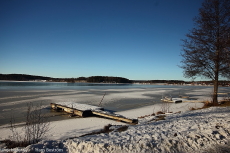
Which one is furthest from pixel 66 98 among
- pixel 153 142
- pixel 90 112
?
pixel 153 142

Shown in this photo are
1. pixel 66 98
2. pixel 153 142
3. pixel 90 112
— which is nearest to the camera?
pixel 153 142

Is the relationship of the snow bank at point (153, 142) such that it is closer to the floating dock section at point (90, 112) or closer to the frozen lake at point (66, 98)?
the floating dock section at point (90, 112)

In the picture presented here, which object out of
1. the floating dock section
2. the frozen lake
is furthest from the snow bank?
the frozen lake

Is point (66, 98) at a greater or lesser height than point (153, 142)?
lesser

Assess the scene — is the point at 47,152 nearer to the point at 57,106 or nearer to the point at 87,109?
the point at 87,109

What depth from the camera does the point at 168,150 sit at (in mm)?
4148

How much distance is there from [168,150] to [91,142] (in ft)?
7.48

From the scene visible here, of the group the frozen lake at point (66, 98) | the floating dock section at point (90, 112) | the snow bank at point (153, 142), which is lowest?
the frozen lake at point (66, 98)

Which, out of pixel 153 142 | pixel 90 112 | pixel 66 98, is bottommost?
pixel 66 98

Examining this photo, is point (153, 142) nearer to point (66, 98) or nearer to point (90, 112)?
point (90, 112)

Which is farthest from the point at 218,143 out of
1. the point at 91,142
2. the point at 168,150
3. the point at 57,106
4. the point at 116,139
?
the point at 57,106

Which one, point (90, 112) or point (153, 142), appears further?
point (90, 112)

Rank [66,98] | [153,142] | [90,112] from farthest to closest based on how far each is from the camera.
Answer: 1. [66,98]
2. [90,112]
3. [153,142]

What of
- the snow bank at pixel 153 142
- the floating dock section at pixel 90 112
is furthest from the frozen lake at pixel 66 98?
the snow bank at pixel 153 142
